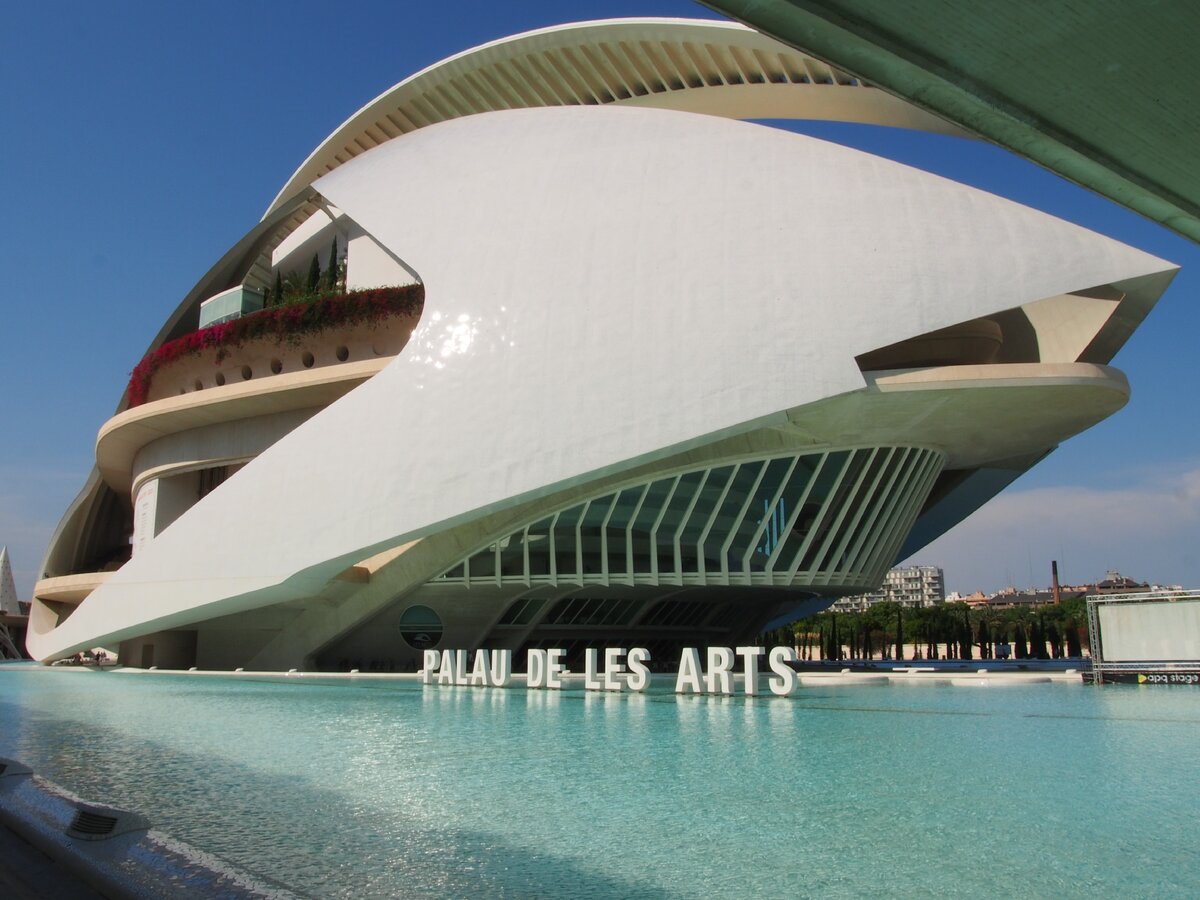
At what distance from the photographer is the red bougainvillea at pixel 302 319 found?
23.4 m

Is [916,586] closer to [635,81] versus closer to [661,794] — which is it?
[635,81]

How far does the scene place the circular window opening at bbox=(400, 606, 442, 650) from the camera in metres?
22.4

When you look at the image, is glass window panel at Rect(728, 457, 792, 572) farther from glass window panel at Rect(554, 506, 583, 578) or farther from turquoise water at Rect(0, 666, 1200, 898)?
turquoise water at Rect(0, 666, 1200, 898)

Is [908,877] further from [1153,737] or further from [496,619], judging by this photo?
[496,619]

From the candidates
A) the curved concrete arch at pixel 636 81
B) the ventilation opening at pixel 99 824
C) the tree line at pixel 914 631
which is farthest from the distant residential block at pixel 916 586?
the ventilation opening at pixel 99 824

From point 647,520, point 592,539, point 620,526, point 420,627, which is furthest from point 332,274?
point 647,520

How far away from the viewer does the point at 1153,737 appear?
992cm

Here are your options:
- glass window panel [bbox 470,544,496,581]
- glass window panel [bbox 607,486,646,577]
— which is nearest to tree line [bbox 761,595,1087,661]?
glass window panel [bbox 607,486,646,577]

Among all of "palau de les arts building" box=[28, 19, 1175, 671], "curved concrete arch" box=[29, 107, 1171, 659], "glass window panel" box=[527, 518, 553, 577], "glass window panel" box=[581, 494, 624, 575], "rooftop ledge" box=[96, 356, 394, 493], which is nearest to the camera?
"curved concrete arch" box=[29, 107, 1171, 659]

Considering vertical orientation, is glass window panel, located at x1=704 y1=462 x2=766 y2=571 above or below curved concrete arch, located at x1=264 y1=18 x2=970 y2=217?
below

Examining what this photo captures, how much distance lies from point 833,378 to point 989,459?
7.68 m

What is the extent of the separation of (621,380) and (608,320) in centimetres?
140

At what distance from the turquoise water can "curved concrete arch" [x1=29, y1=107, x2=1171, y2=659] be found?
607 cm

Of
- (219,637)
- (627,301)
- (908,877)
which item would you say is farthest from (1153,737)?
(219,637)
